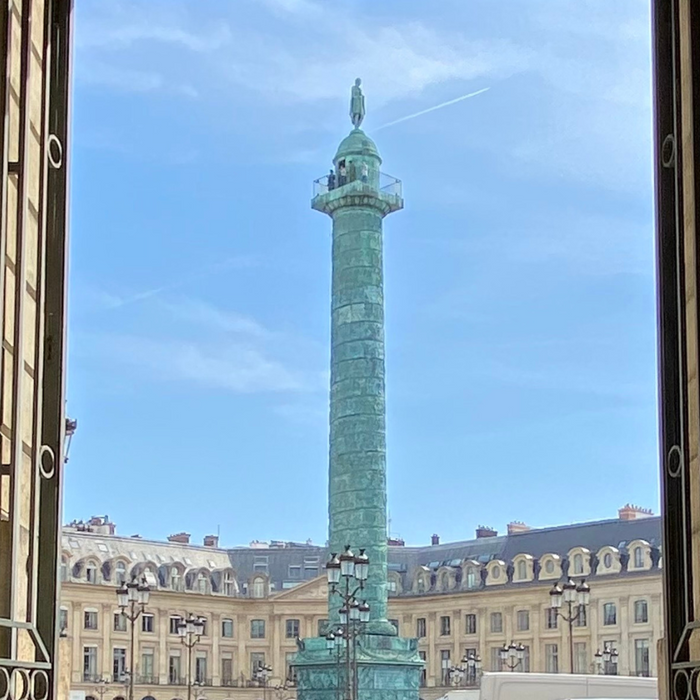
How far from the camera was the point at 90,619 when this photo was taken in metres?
45.9

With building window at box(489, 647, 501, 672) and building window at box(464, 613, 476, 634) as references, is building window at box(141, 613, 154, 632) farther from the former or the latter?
building window at box(489, 647, 501, 672)

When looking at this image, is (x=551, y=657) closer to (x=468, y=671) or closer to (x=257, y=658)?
(x=468, y=671)

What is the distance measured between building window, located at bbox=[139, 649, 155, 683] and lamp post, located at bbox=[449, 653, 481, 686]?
9988mm

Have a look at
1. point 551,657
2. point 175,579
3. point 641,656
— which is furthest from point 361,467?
point 175,579

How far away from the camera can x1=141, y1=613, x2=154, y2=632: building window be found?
1845 inches

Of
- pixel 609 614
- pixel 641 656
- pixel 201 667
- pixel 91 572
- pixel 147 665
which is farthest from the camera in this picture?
pixel 201 667

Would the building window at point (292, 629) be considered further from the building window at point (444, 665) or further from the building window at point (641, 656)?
the building window at point (641, 656)

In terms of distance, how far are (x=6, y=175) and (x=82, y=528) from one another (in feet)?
152

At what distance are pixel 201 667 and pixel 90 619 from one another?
187 inches

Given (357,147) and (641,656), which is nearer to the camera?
(357,147)

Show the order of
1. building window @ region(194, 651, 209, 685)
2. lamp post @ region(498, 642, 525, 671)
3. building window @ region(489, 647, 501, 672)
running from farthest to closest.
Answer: building window @ region(194, 651, 209, 685) → building window @ region(489, 647, 501, 672) → lamp post @ region(498, 642, 525, 671)

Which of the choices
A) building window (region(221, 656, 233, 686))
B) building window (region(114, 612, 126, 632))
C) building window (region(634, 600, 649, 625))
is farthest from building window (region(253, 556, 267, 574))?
building window (region(634, 600, 649, 625))

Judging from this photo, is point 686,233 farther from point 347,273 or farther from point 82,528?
point 82,528

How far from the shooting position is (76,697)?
25.3m
